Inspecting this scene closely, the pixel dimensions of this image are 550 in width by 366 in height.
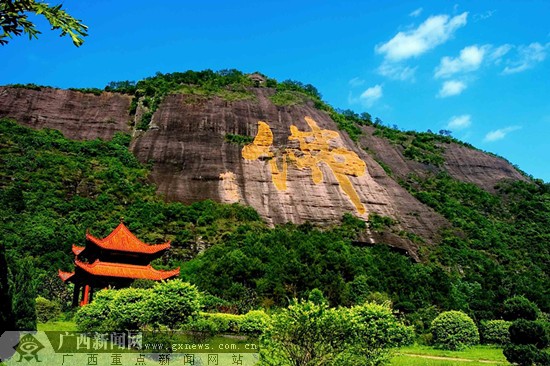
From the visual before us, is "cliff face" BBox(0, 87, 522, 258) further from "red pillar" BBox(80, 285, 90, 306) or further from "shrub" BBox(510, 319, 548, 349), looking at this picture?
"shrub" BBox(510, 319, 548, 349)

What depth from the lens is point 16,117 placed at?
51.5m

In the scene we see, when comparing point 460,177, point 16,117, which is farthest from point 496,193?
point 16,117

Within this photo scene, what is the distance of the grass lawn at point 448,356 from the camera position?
17.9 metres

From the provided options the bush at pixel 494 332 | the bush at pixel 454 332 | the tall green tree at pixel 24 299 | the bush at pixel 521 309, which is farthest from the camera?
the bush at pixel 494 332

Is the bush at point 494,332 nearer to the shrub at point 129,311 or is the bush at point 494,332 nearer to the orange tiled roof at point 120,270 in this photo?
the orange tiled roof at point 120,270

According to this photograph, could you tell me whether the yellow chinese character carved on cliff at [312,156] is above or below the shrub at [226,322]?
above

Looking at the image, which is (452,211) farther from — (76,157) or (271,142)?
(76,157)

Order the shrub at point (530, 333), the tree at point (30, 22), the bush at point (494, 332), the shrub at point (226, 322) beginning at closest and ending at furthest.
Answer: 1. the tree at point (30, 22)
2. the shrub at point (530, 333)
3. the shrub at point (226, 322)
4. the bush at point (494, 332)

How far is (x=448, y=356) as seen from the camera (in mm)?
21297

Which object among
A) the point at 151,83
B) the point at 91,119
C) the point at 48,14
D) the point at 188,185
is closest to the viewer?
the point at 48,14

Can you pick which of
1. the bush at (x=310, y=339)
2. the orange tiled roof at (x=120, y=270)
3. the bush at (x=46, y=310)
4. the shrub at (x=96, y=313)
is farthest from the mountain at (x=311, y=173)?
the bush at (x=310, y=339)

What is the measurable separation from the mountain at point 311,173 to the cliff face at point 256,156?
0.13 m

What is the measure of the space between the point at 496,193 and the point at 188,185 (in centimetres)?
3395

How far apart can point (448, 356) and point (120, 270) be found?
13871 millimetres
